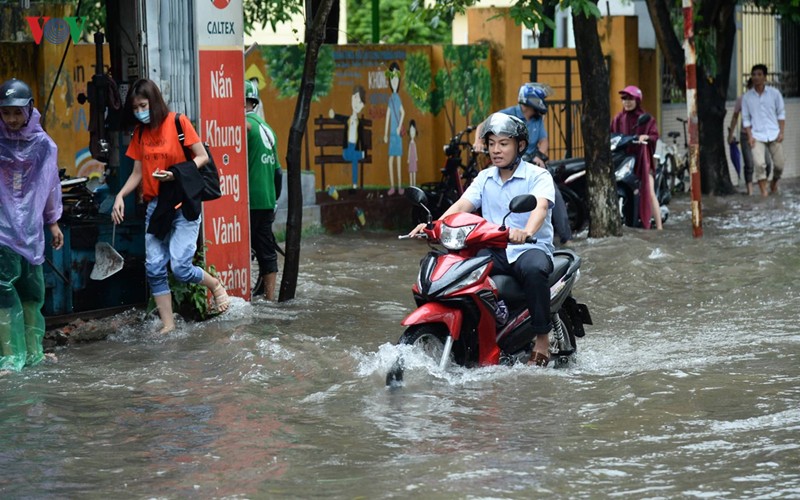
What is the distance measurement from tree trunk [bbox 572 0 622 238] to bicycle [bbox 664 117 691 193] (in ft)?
10.2

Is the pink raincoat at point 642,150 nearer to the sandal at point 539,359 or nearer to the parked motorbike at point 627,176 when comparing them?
the parked motorbike at point 627,176

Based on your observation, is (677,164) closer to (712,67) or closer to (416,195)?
(712,67)

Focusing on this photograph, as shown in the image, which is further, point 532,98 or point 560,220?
point 532,98

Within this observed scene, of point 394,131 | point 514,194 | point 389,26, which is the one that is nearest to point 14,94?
point 514,194

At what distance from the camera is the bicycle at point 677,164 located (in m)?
18.8

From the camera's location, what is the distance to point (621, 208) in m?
15.7

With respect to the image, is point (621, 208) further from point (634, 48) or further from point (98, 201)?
point (98, 201)

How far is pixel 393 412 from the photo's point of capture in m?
7.08

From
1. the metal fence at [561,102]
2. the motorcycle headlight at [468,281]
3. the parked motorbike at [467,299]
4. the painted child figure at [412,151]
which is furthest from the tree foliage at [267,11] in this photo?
the motorcycle headlight at [468,281]

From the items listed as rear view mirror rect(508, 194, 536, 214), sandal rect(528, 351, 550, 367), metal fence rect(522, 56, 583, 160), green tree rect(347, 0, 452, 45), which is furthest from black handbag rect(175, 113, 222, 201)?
green tree rect(347, 0, 452, 45)

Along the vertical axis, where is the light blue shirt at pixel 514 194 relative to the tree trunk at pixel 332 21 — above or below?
below

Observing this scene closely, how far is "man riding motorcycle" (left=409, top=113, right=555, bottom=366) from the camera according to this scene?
7590 millimetres

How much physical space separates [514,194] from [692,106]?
692 centimetres

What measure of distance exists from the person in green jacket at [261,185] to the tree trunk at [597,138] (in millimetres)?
4780
